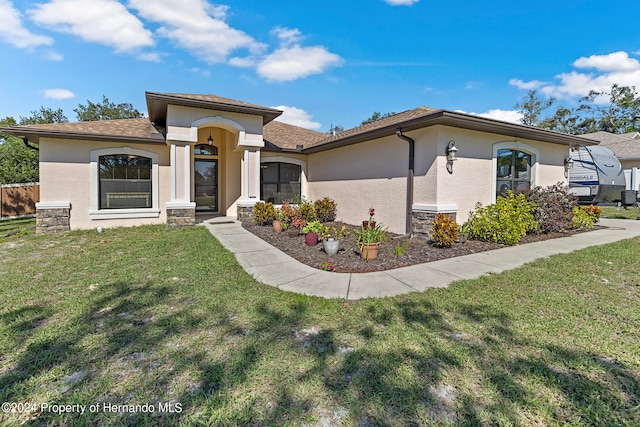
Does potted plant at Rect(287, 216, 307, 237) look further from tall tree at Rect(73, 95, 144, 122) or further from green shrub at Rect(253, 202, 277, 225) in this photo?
tall tree at Rect(73, 95, 144, 122)

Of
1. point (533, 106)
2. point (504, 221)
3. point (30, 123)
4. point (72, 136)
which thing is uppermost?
point (533, 106)

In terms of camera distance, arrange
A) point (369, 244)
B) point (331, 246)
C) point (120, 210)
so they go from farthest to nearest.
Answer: point (120, 210) → point (331, 246) → point (369, 244)

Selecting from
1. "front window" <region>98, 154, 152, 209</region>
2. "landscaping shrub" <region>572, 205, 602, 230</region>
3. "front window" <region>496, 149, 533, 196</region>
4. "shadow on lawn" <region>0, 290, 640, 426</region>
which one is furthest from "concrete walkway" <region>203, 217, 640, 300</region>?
"front window" <region>98, 154, 152, 209</region>

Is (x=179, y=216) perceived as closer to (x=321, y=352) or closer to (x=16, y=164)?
(x=321, y=352)

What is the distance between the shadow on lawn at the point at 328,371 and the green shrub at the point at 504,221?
4627 mm

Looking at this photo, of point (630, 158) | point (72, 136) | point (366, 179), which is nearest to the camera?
point (72, 136)

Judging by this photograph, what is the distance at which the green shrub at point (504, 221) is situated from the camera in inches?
276

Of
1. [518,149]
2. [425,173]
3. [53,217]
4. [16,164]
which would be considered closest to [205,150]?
[53,217]

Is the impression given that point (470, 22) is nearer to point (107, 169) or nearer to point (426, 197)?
point (426, 197)

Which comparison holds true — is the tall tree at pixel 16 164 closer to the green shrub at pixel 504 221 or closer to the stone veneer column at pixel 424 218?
the stone veneer column at pixel 424 218

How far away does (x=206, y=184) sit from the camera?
1224 centimetres

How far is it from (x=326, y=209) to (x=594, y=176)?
12.3 m

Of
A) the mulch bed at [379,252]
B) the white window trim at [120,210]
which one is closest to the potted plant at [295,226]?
the mulch bed at [379,252]

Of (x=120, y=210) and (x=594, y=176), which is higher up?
(x=594, y=176)
